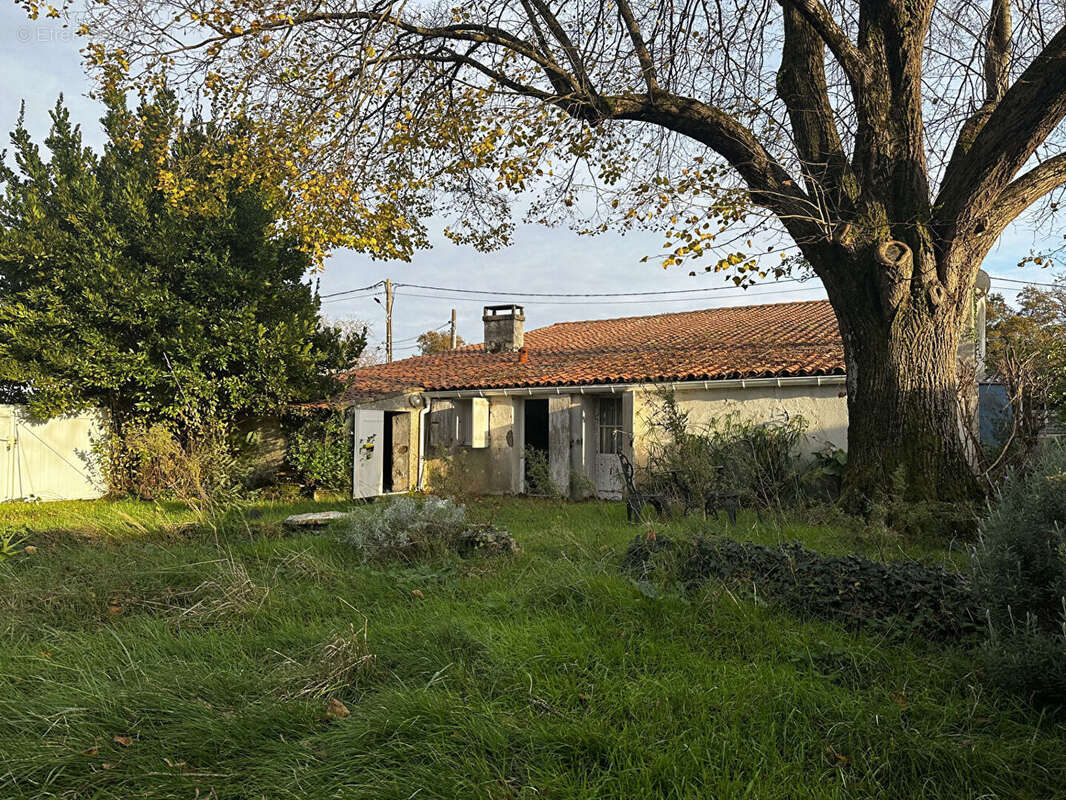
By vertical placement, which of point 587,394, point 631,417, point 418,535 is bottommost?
point 418,535

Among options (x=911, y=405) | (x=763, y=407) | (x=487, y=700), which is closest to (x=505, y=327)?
(x=763, y=407)

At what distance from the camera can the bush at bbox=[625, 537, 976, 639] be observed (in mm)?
4254

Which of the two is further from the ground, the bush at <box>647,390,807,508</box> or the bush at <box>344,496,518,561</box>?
the bush at <box>647,390,807,508</box>

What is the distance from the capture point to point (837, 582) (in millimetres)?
4664

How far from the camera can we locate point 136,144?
29.8ft

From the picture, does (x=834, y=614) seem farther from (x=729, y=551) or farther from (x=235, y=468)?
(x=235, y=468)

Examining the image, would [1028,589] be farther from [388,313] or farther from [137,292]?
[388,313]

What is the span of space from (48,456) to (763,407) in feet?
45.2

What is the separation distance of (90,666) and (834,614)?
4.40m

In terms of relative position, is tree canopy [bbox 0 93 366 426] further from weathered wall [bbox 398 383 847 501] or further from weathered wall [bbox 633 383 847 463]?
weathered wall [bbox 633 383 847 463]

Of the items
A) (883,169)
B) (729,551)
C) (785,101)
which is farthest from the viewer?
(785,101)

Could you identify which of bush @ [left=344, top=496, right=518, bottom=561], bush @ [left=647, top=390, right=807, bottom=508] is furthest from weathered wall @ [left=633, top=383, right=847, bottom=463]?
bush @ [left=344, top=496, right=518, bottom=561]

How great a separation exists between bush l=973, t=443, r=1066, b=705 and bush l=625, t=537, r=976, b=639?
61cm

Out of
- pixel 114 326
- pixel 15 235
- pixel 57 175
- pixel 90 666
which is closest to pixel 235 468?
pixel 114 326
